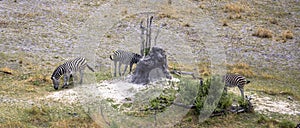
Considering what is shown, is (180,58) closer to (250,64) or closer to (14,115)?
(250,64)

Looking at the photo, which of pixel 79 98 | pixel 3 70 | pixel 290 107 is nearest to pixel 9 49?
pixel 3 70

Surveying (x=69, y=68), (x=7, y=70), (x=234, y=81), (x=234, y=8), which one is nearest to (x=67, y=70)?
(x=69, y=68)

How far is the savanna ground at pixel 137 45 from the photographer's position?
1560 cm

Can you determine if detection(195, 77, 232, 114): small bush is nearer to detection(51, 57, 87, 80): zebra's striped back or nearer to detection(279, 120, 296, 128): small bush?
detection(279, 120, 296, 128): small bush

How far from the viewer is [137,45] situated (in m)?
25.5

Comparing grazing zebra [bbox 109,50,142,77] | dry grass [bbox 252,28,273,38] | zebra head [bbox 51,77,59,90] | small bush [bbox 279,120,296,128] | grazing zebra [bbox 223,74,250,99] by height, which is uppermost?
dry grass [bbox 252,28,273,38]

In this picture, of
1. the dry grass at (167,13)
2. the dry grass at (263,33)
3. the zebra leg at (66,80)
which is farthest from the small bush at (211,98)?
the dry grass at (167,13)

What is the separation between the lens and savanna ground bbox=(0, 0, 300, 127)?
51.2 feet

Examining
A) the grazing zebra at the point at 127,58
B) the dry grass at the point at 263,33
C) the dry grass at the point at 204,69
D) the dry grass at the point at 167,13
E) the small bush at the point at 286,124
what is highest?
the dry grass at the point at 167,13

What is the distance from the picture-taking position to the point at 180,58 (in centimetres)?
2402

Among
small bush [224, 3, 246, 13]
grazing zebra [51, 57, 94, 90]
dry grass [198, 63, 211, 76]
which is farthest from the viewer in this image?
small bush [224, 3, 246, 13]

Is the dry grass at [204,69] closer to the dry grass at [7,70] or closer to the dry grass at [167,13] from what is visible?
the dry grass at [167,13]

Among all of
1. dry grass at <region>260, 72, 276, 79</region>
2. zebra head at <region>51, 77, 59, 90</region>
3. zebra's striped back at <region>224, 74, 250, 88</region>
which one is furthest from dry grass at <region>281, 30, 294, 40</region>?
zebra head at <region>51, 77, 59, 90</region>

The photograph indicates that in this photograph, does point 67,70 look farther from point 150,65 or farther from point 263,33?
point 263,33
